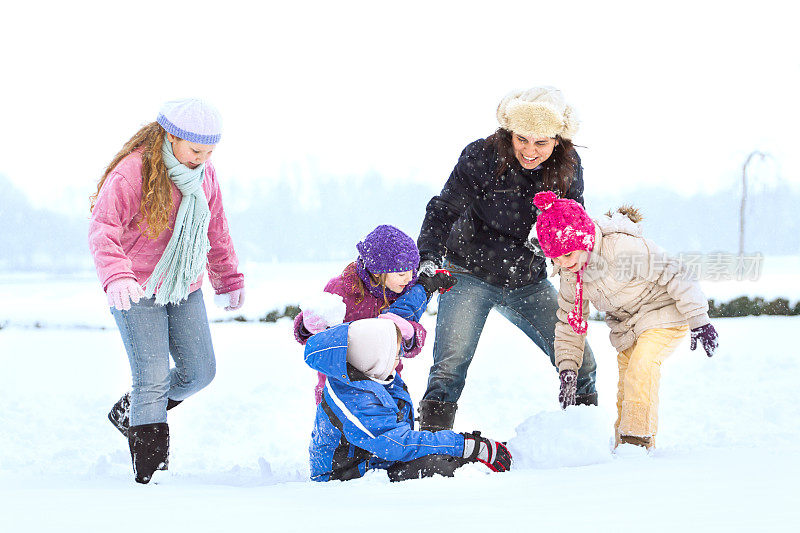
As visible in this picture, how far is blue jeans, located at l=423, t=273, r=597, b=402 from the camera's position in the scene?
372cm

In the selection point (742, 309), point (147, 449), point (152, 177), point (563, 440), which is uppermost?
point (152, 177)

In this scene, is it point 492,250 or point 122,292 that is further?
point 492,250

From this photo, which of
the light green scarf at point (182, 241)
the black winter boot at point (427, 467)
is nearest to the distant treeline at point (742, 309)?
the light green scarf at point (182, 241)

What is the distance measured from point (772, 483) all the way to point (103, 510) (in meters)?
1.95

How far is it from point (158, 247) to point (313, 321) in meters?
0.90

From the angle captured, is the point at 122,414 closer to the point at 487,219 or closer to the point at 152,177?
the point at 152,177

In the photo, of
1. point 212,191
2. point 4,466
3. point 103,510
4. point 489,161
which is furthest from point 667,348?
point 4,466

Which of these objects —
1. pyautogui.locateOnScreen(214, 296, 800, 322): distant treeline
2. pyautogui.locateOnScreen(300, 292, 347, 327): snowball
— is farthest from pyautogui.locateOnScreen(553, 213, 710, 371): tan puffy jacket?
pyautogui.locateOnScreen(214, 296, 800, 322): distant treeline

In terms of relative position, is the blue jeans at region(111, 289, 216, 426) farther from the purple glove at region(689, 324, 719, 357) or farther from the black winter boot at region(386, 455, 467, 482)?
the purple glove at region(689, 324, 719, 357)

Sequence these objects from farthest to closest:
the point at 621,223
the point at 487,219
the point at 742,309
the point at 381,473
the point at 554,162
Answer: the point at 742,309
the point at 487,219
the point at 554,162
the point at 621,223
the point at 381,473

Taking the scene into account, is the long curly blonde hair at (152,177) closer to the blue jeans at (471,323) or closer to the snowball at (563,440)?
the blue jeans at (471,323)

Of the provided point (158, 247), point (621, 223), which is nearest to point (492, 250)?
point (621, 223)

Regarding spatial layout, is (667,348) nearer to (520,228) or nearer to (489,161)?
(520,228)

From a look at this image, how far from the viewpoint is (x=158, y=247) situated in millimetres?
3412
